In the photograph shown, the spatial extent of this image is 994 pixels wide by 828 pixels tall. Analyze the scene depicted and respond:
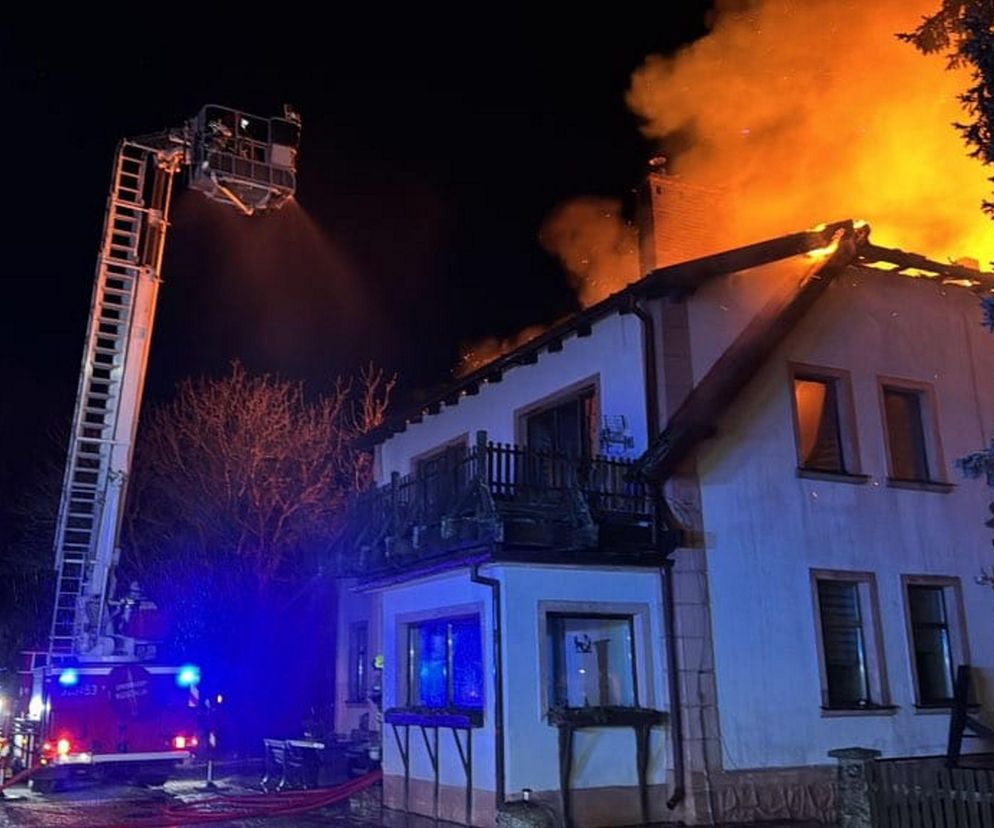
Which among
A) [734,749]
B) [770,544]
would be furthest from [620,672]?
[770,544]

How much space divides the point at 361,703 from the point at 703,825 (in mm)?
9114

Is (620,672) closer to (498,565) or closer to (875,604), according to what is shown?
(498,565)

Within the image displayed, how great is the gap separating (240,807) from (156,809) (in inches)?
53.2

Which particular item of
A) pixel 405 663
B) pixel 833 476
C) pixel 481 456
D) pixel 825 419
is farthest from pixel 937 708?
pixel 405 663

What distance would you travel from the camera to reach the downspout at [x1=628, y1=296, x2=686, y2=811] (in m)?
11.4

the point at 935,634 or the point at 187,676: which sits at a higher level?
the point at 935,634

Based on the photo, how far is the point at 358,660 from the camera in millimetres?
19594

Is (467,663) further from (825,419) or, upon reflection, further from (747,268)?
(747,268)

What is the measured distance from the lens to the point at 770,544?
12.7 meters

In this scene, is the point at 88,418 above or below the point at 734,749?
above

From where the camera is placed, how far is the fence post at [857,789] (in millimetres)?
8984

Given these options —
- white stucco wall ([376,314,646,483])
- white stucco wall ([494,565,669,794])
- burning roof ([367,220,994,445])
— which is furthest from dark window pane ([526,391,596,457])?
white stucco wall ([494,565,669,794])

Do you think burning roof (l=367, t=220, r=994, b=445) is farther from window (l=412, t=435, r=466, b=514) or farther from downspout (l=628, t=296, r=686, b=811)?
window (l=412, t=435, r=466, b=514)

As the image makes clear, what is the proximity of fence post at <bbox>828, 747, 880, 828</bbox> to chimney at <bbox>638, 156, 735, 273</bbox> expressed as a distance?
8784 mm
